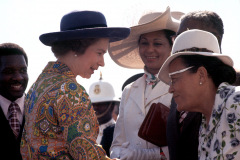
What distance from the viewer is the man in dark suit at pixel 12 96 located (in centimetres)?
448

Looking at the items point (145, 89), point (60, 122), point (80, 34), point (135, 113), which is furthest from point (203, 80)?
point (145, 89)

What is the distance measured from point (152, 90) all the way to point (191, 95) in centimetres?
143

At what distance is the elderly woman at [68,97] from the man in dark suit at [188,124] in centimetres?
81

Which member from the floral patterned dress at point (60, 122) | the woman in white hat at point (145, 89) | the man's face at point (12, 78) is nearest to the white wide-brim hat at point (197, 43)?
the floral patterned dress at point (60, 122)

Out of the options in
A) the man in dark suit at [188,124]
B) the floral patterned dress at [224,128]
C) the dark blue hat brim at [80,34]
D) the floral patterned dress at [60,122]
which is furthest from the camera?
the man in dark suit at [188,124]

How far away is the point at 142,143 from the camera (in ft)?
14.2

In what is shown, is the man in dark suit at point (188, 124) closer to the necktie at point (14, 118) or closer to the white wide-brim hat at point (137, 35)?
the white wide-brim hat at point (137, 35)

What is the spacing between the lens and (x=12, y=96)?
495cm

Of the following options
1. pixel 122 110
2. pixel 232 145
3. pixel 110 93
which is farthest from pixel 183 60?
pixel 110 93

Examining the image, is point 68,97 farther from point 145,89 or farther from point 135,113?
point 145,89

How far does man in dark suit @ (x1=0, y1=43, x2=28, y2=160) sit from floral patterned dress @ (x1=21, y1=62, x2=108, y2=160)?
4.22ft

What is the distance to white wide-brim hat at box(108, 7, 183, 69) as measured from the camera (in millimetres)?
4746

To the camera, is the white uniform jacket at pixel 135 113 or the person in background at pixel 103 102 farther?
the person in background at pixel 103 102

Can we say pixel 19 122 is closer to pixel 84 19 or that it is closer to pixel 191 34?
pixel 84 19
